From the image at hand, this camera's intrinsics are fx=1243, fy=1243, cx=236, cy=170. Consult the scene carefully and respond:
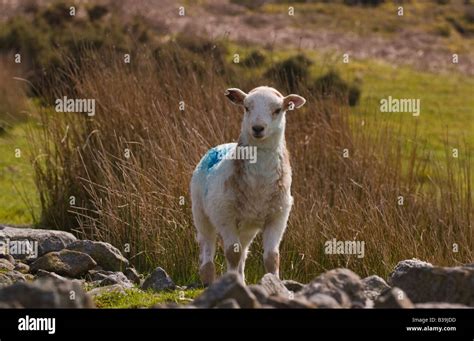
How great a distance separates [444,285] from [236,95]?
8.74 feet

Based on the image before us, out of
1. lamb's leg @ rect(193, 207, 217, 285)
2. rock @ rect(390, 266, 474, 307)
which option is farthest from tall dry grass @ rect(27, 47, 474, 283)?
rock @ rect(390, 266, 474, 307)

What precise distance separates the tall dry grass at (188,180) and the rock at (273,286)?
2969 mm

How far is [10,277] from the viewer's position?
11039 mm

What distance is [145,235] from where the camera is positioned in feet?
43.1

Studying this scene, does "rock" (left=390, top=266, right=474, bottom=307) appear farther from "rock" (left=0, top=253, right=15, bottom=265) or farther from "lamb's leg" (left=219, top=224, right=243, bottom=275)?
"rock" (left=0, top=253, right=15, bottom=265)

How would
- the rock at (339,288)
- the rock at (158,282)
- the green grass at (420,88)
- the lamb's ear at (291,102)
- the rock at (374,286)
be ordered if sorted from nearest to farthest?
the rock at (339,288), the rock at (374,286), the lamb's ear at (291,102), the rock at (158,282), the green grass at (420,88)

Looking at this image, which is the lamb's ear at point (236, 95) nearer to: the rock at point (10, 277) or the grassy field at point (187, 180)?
the grassy field at point (187, 180)

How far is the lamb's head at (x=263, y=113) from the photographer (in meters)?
10.1

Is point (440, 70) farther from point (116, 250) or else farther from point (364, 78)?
point (116, 250)

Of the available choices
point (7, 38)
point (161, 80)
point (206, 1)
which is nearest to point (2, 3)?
point (7, 38)

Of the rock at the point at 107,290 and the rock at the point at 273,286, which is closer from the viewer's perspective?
the rock at the point at 273,286

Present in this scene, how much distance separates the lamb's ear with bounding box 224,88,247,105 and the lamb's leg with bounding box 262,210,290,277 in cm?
106

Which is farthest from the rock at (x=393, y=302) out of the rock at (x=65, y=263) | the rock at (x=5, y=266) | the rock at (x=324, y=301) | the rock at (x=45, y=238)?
the rock at (x=45, y=238)
